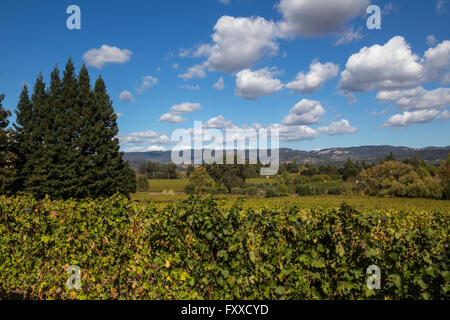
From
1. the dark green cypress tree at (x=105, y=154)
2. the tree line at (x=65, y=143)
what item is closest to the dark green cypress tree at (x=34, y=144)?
the tree line at (x=65, y=143)

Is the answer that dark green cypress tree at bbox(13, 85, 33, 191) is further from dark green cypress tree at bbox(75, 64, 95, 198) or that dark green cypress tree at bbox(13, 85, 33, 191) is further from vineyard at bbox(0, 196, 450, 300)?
vineyard at bbox(0, 196, 450, 300)

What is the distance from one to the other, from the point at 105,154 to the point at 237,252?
134ft

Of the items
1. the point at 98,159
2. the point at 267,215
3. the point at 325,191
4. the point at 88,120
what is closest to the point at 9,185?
the point at 98,159

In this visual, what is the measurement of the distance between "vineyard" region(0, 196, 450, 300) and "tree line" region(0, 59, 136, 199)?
3514 cm

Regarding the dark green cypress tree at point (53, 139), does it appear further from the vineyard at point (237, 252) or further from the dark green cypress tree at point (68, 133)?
the vineyard at point (237, 252)

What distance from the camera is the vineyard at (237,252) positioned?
2.94 meters

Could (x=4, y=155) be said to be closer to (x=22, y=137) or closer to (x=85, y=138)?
(x=22, y=137)

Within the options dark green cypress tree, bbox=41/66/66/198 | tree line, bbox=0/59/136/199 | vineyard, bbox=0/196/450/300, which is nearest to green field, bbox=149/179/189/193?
tree line, bbox=0/59/136/199

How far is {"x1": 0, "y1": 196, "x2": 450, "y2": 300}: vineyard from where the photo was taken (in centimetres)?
294

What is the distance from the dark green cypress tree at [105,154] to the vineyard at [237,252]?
1425 inches

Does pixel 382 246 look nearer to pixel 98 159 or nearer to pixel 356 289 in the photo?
pixel 356 289

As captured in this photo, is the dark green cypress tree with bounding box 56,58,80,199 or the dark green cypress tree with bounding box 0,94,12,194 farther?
the dark green cypress tree with bounding box 56,58,80,199
